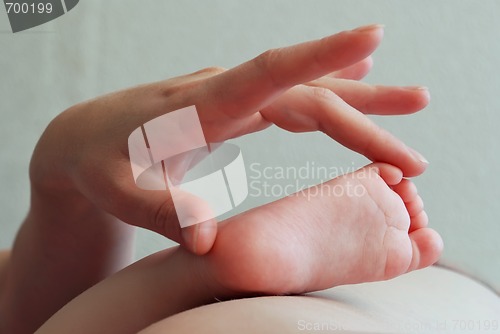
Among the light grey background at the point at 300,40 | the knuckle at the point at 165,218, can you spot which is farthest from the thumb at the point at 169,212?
the light grey background at the point at 300,40

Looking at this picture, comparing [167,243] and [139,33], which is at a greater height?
[139,33]

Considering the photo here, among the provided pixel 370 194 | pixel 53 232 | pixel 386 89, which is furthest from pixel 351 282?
pixel 53 232

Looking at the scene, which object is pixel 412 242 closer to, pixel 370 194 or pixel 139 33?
pixel 370 194

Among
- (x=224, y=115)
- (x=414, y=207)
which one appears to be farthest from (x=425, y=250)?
(x=224, y=115)

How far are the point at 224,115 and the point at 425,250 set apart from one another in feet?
0.60

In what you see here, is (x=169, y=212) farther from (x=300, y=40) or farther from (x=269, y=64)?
(x=300, y=40)

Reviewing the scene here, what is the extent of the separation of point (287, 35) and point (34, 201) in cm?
75

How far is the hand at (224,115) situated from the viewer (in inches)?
16.9

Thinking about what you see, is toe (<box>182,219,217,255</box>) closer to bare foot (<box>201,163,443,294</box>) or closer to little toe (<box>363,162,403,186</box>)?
bare foot (<box>201,163,443,294</box>)

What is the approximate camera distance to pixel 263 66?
44 cm

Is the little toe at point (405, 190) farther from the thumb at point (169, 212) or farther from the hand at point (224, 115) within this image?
the thumb at point (169, 212)

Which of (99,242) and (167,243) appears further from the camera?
(167,243)

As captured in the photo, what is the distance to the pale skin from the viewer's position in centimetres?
43

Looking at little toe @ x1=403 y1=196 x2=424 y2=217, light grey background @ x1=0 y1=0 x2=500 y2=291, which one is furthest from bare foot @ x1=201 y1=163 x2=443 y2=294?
light grey background @ x1=0 y1=0 x2=500 y2=291
